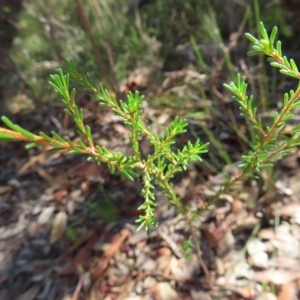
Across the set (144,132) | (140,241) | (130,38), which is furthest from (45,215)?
(130,38)

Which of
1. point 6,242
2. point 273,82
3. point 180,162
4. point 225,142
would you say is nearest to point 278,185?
point 225,142

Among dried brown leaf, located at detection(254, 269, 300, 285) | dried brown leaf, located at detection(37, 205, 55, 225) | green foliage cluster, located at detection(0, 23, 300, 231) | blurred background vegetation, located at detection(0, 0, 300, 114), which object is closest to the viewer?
green foliage cluster, located at detection(0, 23, 300, 231)

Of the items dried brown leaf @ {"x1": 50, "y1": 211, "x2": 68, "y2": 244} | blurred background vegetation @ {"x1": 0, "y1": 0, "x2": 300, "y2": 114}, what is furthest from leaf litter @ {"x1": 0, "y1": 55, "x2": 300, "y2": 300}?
blurred background vegetation @ {"x1": 0, "y1": 0, "x2": 300, "y2": 114}

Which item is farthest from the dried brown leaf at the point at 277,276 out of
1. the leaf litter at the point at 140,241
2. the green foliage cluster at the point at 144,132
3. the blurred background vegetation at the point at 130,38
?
the blurred background vegetation at the point at 130,38

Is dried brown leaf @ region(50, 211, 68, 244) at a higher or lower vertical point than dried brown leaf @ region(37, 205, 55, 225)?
lower

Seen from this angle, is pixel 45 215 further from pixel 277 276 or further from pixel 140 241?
pixel 277 276

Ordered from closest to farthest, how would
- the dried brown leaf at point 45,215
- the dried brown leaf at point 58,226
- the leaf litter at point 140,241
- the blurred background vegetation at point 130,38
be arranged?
the leaf litter at point 140,241
the dried brown leaf at point 58,226
the dried brown leaf at point 45,215
the blurred background vegetation at point 130,38

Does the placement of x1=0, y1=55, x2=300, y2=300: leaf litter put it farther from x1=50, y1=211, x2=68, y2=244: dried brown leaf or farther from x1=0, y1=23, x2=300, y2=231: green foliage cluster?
x1=0, y1=23, x2=300, y2=231: green foliage cluster

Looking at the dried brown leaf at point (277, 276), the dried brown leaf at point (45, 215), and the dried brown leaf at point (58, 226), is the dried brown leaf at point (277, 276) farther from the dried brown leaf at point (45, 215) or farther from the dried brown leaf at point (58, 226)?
the dried brown leaf at point (45, 215)

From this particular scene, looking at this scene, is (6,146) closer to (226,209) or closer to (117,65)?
(117,65)
